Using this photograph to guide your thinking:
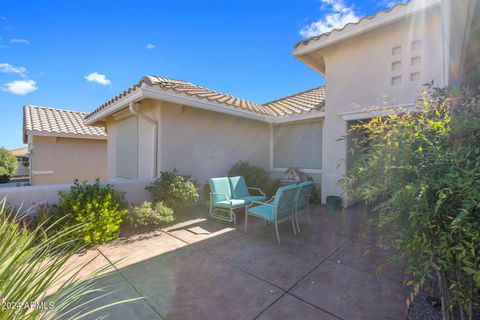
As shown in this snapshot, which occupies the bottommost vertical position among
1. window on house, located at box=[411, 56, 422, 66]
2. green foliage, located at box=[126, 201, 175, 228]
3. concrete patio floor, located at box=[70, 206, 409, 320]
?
concrete patio floor, located at box=[70, 206, 409, 320]

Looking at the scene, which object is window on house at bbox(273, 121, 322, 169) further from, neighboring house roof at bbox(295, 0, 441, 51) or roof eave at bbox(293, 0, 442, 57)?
neighboring house roof at bbox(295, 0, 441, 51)

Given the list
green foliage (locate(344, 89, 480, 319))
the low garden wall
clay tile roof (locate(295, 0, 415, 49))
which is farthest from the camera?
clay tile roof (locate(295, 0, 415, 49))

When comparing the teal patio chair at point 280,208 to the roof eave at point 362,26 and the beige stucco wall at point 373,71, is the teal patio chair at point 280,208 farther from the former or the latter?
the roof eave at point 362,26

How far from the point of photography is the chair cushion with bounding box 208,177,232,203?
5.67m

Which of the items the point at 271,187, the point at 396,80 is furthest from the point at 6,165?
the point at 396,80

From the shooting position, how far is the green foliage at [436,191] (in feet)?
4.26

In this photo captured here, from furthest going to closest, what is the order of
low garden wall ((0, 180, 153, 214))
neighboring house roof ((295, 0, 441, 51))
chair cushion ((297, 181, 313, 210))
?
neighboring house roof ((295, 0, 441, 51)), chair cushion ((297, 181, 313, 210)), low garden wall ((0, 180, 153, 214))

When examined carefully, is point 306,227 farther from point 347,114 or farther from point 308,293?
point 347,114

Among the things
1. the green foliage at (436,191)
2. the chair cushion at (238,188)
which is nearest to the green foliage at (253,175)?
the chair cushion at (238,188)

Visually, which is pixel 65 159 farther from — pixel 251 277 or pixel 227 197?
pixel 251 277

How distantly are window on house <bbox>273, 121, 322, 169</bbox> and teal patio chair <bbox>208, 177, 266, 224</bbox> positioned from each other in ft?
10.4

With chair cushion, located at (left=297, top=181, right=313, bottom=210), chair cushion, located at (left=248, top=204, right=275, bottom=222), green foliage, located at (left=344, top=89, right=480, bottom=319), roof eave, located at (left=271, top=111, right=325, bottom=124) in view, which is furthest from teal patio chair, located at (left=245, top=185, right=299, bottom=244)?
roof eave, located at (left=271, top=111, right=325, bottom=124)

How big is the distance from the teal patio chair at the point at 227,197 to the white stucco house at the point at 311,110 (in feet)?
4.73

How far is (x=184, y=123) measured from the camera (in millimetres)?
6703
